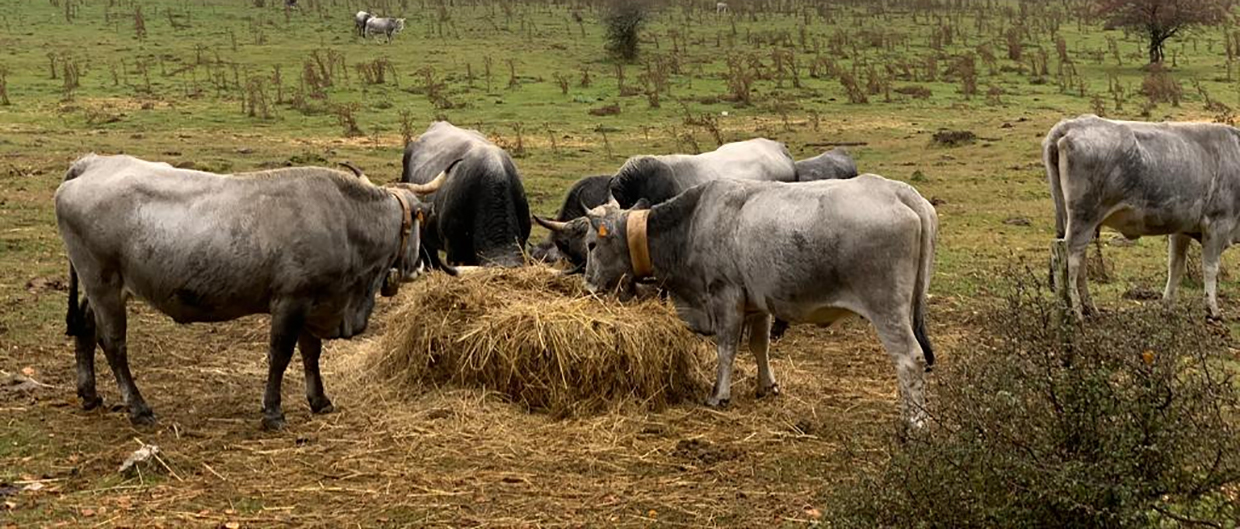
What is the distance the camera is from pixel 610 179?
1153 centimetres

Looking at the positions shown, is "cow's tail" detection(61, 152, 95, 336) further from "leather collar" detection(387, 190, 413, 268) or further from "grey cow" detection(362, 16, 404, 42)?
"grey cow" detection(362, 16, 404, 42)

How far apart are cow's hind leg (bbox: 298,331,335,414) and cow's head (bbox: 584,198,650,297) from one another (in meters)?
1.89

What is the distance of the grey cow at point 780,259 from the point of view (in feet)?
23.8

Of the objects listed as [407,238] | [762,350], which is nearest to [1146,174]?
[762,350]

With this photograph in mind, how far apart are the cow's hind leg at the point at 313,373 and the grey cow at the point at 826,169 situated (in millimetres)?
6040

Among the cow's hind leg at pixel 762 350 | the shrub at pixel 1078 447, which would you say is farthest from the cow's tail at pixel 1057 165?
the shrub at pixel 1078 447

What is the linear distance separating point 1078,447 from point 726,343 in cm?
376

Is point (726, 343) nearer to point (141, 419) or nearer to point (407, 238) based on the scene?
point (407, 238)

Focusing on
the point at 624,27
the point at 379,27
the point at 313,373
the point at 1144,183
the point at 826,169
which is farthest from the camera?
the point at 379,27

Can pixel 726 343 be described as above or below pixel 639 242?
below

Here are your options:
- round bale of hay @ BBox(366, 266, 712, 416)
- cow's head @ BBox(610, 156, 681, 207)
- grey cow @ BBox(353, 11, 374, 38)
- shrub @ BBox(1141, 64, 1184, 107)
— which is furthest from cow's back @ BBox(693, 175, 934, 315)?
grey cow @ BBox(353, 11, 374, 38)

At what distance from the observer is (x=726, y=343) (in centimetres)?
808

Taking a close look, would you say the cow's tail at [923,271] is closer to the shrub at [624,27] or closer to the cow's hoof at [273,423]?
the cow's hoof at [273,423]

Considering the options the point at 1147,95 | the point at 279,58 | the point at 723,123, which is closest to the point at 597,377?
the point at 723,123
